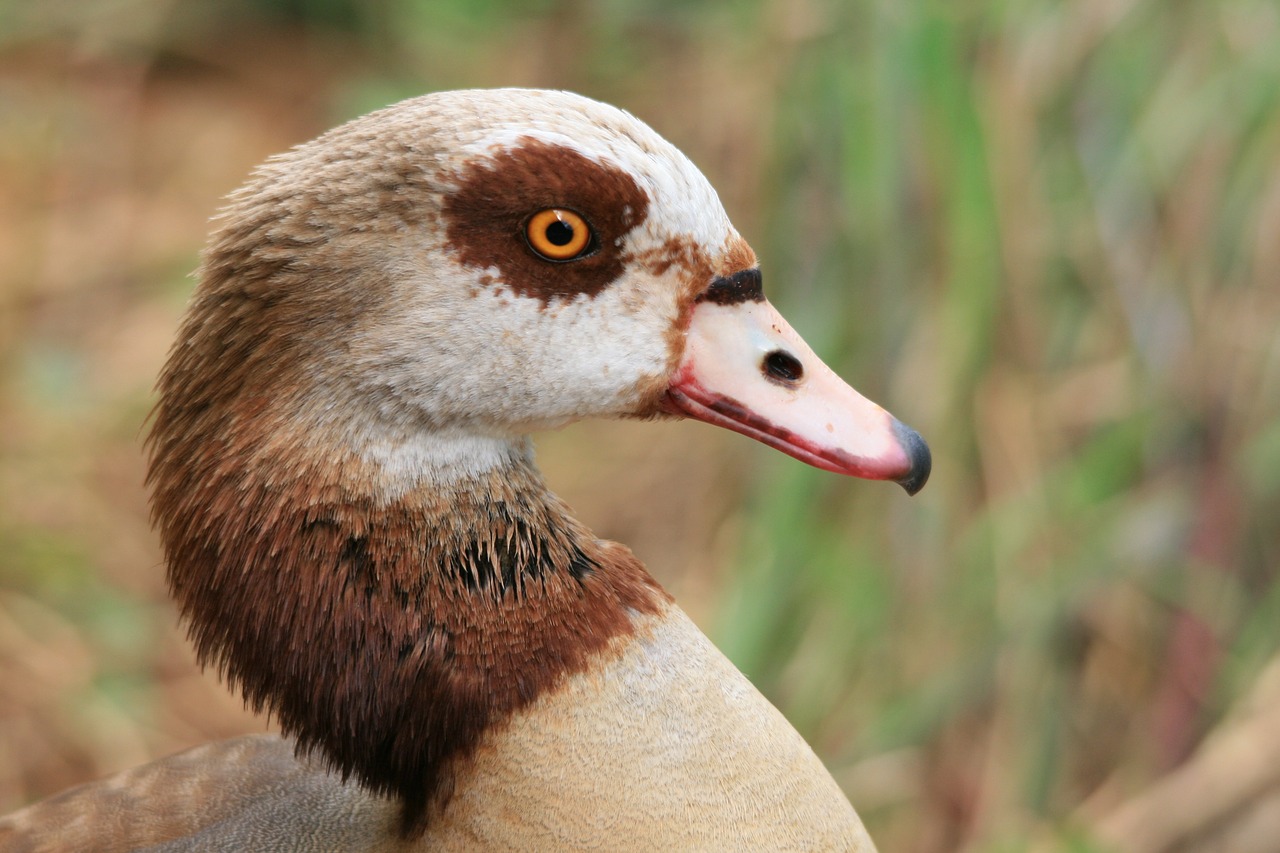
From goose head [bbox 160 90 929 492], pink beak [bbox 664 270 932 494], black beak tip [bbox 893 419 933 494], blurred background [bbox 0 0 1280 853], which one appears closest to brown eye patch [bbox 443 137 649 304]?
→ goose head [bbox 160 90 929 492]

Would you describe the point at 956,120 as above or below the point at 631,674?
above

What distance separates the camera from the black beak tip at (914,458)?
123cm

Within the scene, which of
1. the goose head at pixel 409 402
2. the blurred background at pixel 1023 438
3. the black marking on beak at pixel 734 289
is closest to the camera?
the goose head at pixel 409 402

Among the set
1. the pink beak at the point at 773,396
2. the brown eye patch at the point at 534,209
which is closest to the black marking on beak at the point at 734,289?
the pink beak at the point at 773,396

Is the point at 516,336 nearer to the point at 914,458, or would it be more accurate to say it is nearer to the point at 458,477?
the point at 458,477

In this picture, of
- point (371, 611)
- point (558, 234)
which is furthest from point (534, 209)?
point (371, 611)

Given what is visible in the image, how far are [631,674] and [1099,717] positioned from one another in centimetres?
141

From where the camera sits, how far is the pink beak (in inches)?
48.7

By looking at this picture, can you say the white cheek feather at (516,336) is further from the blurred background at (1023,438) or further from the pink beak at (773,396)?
the blurred background at (1023,438)

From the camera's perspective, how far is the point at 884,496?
90.9 inches

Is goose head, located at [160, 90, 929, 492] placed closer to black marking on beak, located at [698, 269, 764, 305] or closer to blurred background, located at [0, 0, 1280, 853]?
black marking on beak, located at [698, 269, 764, 305]

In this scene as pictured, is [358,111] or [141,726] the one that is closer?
[141,726]

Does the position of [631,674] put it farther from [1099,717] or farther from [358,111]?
[358,111]

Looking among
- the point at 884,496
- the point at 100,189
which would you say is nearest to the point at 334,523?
the point at 884,496
